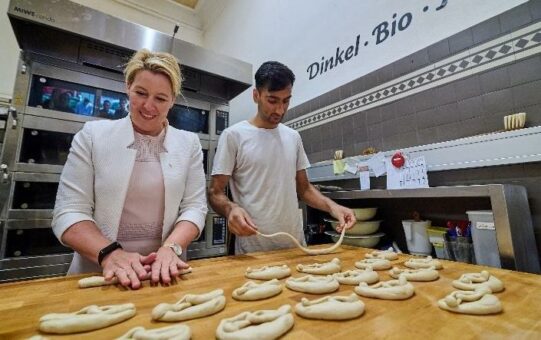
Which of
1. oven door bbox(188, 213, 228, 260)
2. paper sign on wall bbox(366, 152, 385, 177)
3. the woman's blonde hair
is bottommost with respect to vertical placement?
oven door bbox(188, 213, 228, 260)

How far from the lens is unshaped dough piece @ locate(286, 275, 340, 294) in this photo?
762mm

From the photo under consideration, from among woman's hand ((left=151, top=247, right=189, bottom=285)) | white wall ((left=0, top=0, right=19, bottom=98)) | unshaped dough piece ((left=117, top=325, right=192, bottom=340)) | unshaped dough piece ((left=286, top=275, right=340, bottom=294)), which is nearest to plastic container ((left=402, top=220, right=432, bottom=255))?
unshaped dough piece ((left=286, top=275, right=340, bottom=294))

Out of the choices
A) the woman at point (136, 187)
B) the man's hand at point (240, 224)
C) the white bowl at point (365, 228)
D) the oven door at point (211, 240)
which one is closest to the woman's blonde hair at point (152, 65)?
the woman at point (136, 187)

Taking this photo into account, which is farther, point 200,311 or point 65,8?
point 65,8

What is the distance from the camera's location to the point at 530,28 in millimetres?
1184

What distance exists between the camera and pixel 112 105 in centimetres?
204

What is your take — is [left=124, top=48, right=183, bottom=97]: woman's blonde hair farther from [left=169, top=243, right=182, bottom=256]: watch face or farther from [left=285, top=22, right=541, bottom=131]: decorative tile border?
[left=285, top=22, right=541, bottom=131]: decorative tile border

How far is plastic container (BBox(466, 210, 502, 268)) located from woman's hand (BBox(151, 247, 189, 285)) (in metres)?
1.15

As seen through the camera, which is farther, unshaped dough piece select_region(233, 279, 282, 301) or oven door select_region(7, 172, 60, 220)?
A: oven door select_region(7, 172, 60, 220)

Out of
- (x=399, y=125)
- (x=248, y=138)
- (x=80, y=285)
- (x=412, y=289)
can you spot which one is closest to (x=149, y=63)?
(x=248, y=138)

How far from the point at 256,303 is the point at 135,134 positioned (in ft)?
2.62

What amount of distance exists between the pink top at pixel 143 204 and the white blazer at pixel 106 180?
0.03 metres

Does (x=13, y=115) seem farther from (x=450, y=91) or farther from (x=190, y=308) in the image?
(x=450, y=91)

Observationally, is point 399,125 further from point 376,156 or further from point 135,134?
point 135,134
